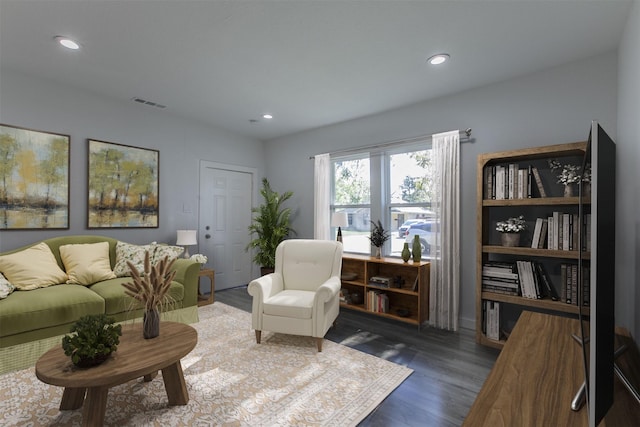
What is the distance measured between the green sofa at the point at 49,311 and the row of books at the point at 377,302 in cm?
210

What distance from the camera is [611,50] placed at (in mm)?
2455

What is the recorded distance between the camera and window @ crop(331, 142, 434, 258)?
12.0ft

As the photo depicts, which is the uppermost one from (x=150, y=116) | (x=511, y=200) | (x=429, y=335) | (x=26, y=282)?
(x=150, y=116)

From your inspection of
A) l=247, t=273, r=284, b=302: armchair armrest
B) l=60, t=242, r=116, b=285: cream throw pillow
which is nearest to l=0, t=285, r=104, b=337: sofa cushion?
l=60, t=242, r=116, b=285: cream throw pillow

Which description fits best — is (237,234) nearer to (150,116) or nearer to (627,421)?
(150,116)

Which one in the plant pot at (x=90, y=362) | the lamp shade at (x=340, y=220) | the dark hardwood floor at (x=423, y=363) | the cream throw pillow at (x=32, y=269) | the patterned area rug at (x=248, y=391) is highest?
the lamp shade at (x=340, y=220)

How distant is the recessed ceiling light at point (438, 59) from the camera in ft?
8.30

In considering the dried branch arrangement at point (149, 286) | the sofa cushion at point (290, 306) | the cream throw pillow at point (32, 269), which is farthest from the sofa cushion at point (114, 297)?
the sofa cushion at point (290, 306)

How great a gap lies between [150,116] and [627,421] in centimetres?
477

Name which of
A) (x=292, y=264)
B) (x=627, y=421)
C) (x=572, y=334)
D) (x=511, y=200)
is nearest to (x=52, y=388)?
(x=292, y=264)

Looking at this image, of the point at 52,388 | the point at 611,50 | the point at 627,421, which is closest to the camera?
the point at 627,421

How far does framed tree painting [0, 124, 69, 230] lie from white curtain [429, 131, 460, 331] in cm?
403

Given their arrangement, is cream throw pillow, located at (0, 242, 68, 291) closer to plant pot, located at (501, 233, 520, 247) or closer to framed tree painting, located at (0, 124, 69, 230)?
framed tree painting, located at (0, 124, 69, 230)

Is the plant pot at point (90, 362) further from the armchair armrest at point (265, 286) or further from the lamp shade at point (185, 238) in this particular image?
the lamp shade at point (185, 238)
